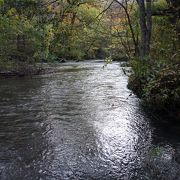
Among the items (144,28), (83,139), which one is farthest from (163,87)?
(144,28)

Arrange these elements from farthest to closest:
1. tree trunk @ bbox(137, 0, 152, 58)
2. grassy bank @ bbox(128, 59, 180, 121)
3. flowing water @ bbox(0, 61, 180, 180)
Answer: tree trunk @ bbox(137, 0, 152, 58) < grassy bank @ bbox(128, 59, 180, 121) < flowing water @ bbox(0, 61, 180, 180)

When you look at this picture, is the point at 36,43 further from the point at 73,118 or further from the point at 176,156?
the point at 176,156

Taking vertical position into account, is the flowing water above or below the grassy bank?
below

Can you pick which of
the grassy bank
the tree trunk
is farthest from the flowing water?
the tree trunk

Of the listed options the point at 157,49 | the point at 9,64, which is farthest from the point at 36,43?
the point at 157,49

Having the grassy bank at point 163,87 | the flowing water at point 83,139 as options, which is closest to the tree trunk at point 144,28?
the flowing water at point 83,139

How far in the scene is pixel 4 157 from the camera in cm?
744

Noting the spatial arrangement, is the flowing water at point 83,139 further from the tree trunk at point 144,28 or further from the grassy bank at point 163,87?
the tree trunk at point 144,28

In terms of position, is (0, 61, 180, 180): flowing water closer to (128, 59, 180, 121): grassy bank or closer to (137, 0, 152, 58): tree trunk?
(128, 59, 180, 121): grassy bank

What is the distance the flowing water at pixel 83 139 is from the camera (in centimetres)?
671

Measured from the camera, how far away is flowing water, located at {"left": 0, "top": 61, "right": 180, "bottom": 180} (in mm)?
6715

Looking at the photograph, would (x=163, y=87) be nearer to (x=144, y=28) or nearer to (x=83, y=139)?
(x=83, y=139)

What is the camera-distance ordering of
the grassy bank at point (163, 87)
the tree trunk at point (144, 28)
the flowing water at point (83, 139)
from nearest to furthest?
1. the flowing water at point (83, 139)
2. the grassy bank at point (163, 87)
3. the tree trunk at point (144, 28)

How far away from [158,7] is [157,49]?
4.38 m
